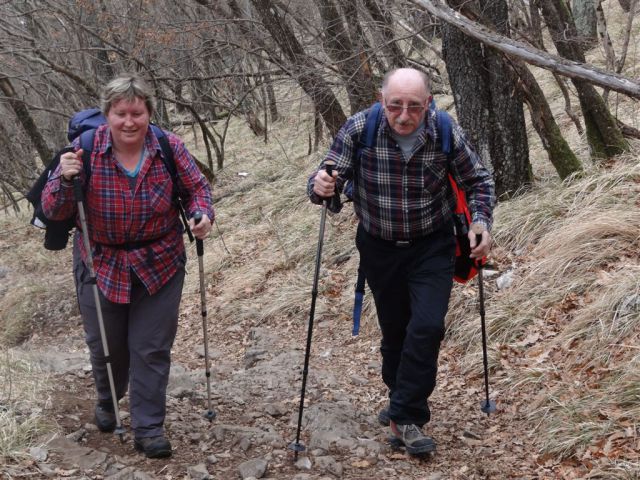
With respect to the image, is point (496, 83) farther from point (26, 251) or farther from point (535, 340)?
point (26, 251)

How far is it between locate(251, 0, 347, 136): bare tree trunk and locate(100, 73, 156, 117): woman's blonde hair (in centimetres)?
571

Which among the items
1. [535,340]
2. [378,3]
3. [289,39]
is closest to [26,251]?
[289,39]

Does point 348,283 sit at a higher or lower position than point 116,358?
lower

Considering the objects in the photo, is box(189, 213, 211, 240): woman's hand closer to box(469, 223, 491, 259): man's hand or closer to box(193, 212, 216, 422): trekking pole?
box(193, 212, 216, 422): trekking pole

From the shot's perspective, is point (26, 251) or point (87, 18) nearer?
point (87, 18)

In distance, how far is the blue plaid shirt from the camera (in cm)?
403

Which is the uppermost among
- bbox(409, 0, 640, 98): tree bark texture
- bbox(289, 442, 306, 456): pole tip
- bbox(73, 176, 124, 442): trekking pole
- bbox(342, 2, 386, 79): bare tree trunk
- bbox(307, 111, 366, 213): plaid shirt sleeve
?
bbox(342, 2, 386, 79): bare tree trunk

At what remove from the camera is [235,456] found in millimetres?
4492

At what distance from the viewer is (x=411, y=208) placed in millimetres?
4066

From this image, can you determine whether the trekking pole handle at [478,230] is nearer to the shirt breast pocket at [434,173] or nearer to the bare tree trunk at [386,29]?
the shirt breast pocket at [434,173]

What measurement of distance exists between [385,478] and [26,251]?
11.7 metres

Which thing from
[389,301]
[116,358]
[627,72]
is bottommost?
[116,358]

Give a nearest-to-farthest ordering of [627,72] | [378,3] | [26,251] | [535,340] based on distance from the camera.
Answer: [535,340] → [378,3] → [627,72] → [26,251]

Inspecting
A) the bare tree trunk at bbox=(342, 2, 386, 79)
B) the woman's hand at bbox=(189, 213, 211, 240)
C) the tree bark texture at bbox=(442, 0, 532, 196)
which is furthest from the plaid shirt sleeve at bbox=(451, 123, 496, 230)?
the bare tree trunk at bbox=(342, 2, 386, 79)
